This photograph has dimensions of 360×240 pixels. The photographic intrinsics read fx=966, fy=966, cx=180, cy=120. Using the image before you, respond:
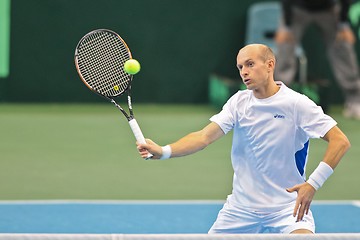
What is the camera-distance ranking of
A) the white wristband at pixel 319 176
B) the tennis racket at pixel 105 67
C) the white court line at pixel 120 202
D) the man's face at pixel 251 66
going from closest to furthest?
the white wristband at pixel 319 176 → the man's face at pixel 251 66 → the tennis racket at pixel 105 67 → the white court line at pixel 120 202

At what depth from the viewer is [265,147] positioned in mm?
4770

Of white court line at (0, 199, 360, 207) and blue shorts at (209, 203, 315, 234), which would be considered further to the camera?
white court line at (0, 199, 360, 207)

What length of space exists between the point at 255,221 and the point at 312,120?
577 mm

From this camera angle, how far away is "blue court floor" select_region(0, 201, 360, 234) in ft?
20.1

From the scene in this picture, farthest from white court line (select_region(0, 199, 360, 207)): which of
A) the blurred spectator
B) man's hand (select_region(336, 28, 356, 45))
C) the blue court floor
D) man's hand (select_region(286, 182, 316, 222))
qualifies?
man's hand (select_region(336, 28, 356, 45))

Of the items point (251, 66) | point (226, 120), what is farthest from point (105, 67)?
point (251, 66)

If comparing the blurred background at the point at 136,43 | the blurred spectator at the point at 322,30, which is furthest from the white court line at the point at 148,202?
the blurred background at the point at 136,43

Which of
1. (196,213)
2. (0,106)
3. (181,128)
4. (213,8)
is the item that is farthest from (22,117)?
(196,213)

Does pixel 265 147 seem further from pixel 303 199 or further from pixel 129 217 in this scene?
pixel 129 217

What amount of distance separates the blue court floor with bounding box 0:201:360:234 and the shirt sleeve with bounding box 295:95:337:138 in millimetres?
1573

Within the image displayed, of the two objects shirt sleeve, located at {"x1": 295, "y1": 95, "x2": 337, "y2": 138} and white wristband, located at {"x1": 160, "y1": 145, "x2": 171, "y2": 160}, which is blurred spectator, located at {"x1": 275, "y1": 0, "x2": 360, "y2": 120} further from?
A: white wristband, located at {"x1": 160, "y1": 145, "x2": 171, "y2": 160}

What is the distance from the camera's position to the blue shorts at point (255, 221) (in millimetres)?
4723

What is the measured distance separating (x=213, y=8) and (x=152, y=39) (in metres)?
0.92

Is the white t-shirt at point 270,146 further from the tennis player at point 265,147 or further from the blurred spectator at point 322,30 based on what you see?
the blurred spectator at point 322,30
